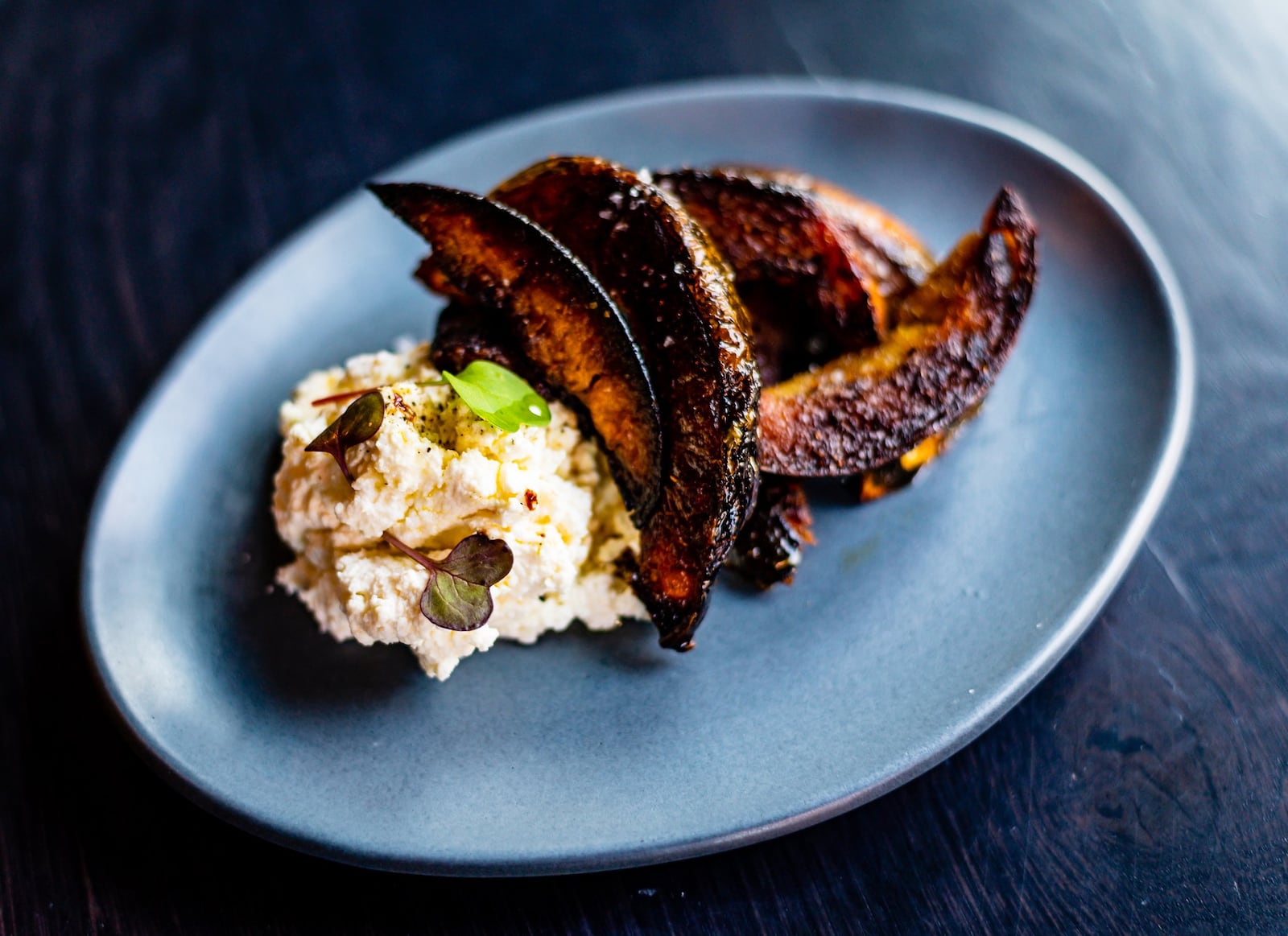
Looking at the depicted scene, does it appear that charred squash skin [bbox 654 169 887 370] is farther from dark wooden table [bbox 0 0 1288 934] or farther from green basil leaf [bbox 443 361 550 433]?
dark wooden table [bbox 0 0 1288 934]

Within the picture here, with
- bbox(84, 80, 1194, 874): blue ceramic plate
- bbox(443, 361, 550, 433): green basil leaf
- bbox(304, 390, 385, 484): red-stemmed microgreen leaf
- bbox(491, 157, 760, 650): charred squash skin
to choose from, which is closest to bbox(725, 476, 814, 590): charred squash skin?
bbox(84, 80, 1194, 874): blue ceramic plate

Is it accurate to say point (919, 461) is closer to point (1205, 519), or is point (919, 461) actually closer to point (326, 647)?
point (1205, 519)

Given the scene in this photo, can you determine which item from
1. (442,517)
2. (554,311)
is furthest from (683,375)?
(442,517)

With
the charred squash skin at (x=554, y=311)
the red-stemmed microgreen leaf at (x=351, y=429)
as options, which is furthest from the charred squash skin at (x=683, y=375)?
the red-stemmed microgreen leaf at (x=351, y=429)

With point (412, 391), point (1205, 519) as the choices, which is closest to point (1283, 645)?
point (1205, 519)

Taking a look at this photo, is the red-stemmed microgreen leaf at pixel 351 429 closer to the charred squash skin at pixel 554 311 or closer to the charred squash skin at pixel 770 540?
the charred squash skin at pixel 554 311

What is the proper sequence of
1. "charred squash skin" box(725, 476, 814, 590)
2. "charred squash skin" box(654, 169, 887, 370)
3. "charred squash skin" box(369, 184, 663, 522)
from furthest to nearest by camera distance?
1. "charred squash skin" box(654, 169, 887, 370)
2. "charred squash skin" box(725, 476, 814, 590)
3. "charred squash skin" box(369, 184, 663, 522)

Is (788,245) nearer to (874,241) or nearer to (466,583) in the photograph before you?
(874,241)

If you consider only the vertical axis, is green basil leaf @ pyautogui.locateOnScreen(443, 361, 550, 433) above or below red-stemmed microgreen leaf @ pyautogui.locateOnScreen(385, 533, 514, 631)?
above
